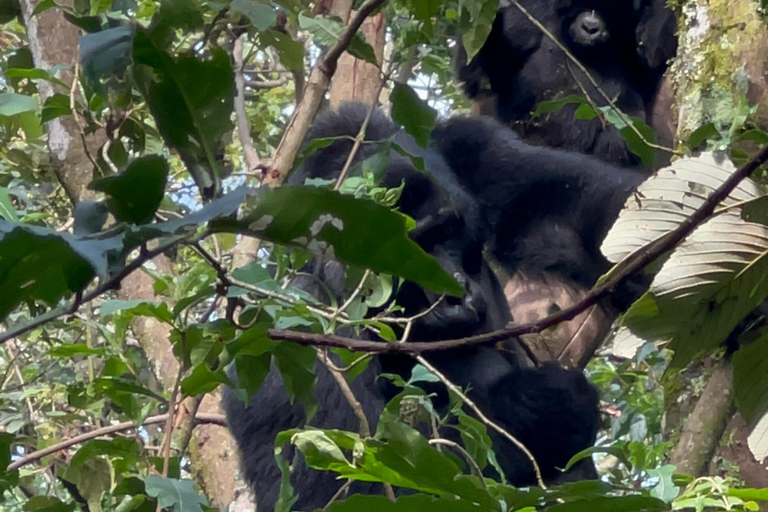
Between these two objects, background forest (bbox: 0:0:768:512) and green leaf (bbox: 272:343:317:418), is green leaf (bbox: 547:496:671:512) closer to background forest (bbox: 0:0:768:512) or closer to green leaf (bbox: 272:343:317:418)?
background forest (bbox: 0:0:768:512)

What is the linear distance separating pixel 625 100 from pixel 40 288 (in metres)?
2.43

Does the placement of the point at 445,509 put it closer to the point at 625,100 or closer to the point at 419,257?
the point at 419,257

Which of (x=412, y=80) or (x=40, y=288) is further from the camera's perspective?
(x=412, y=80)

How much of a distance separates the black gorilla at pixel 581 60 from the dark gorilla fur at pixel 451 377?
2.05 ft

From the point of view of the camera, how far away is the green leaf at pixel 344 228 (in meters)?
0.72

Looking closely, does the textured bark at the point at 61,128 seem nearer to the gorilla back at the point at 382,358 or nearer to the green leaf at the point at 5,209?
the gorilla back at the point at 382,358

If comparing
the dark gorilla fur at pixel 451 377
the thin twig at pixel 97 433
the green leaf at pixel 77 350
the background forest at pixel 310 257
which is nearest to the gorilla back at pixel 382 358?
the dark gorilla fur at pixel 451 377

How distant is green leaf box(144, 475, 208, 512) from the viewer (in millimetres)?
967

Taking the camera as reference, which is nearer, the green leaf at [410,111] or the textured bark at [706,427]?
the green leaf at [410,111]

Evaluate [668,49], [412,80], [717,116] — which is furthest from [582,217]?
[412,80]

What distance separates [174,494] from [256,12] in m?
0.67

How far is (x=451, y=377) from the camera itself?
2.49 meters

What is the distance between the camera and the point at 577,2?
9.43 feet

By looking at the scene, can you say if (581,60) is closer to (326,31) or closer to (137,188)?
(326,31)
